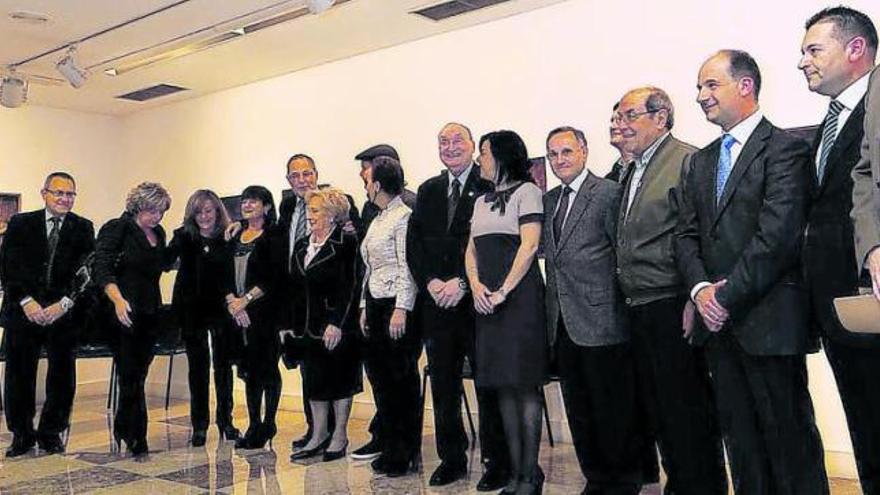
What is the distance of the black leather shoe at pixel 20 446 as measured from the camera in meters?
4.45

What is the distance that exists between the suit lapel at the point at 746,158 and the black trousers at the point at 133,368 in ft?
10.3

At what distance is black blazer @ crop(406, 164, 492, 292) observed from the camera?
3.54 meters

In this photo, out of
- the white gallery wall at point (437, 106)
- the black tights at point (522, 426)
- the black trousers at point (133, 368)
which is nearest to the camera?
the black tights at point (522, 426)

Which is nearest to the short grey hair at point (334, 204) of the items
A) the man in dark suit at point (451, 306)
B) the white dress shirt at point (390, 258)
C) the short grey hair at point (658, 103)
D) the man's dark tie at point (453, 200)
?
the white dress shirt at point (390, 258)

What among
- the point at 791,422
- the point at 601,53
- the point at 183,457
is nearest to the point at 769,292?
the point at 791,422

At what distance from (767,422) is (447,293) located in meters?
1.50

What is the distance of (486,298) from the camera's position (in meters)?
3.23

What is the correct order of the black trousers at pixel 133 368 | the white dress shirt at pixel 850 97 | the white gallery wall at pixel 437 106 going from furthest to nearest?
the black trousers at pixel 133 368 → the white gallery wall at pixel 437 106 → the white dress shirt at pixel 850 97

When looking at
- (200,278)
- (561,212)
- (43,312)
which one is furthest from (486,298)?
(43,312)

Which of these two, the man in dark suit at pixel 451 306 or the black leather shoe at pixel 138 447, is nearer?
the man in dark suit at pixel 451 306

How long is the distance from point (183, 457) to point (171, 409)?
2.03 metres

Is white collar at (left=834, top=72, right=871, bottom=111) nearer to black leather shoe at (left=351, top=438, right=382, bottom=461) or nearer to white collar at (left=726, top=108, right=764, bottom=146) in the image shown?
white collar at (left=726, top=108, right=764, bottom=146)

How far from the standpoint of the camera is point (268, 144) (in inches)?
263

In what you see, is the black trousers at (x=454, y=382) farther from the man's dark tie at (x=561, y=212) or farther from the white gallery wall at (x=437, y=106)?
the white gallery wall at (x=437, y=106)
